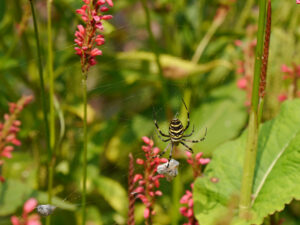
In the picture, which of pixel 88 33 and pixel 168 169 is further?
pixel 168 169

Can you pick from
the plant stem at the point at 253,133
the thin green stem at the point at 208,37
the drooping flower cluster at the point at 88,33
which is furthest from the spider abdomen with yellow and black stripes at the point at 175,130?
the thin green stem at the point at 208,37

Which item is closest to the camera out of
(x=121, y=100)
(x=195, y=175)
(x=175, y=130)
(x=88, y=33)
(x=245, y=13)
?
(x=88, y=33)

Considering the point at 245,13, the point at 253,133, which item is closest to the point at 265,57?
the point at 253,133

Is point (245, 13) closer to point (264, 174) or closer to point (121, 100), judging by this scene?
point (121, 100)

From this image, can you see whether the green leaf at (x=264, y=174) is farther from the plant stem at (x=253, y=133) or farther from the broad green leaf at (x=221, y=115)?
the broad green leaf at (x=221, y=115)

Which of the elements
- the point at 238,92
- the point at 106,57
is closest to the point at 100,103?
the point at 106,57
